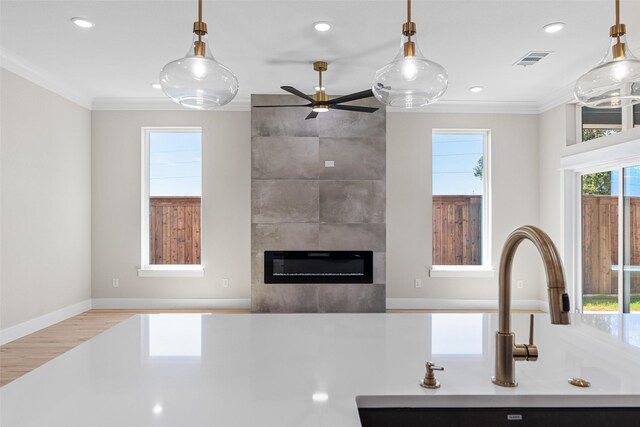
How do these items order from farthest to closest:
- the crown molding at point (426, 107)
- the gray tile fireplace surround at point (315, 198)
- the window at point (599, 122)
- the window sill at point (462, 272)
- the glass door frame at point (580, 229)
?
the window sill at point (462, 272) < the crown molding at point (426, 107) < the gray tile fireplace surround at point (315, 198) < the window at point (599, 122) < the glass door frame at point (580, 229)

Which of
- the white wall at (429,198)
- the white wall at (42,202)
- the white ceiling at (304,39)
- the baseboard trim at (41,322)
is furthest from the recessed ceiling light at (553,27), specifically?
the baseboard trim at (41,322)

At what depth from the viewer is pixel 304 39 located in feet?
11.6

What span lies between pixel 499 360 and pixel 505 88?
185 inches

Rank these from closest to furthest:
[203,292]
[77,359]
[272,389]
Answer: [272,389] < [77,359] < [203,292]

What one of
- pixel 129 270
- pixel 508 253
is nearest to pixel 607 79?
Result: pixel 508 253

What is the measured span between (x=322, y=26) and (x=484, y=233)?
3658 mm

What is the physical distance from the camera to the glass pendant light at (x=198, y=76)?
3.97 feet

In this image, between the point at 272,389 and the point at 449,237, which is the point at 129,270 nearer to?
the point at 449,237

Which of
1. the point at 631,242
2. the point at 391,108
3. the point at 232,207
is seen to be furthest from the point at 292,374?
the point at 391,108

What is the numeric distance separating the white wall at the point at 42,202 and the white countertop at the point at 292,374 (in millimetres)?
3494

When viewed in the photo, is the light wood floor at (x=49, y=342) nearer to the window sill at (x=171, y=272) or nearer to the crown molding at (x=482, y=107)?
the window sill at (x=171, y=272)

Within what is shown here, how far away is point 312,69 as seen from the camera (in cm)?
421

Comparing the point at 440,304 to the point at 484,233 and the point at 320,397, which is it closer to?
the point at 484,233

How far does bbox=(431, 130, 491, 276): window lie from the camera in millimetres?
5602
